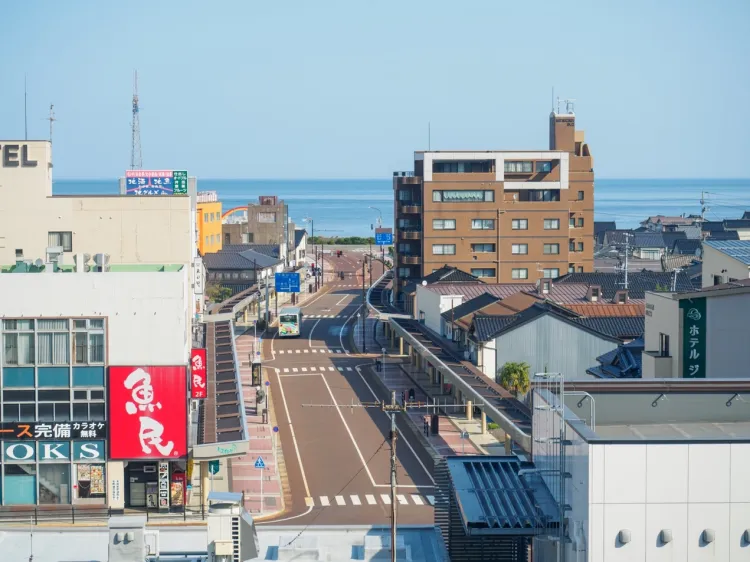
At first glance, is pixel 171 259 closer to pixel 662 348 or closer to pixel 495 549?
pixel 662 348

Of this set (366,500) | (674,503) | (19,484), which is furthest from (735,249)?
(674,503)

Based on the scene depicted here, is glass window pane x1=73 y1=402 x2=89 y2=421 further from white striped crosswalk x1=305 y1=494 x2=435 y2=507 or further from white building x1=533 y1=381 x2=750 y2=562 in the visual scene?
white building x1=533 y1=381 x2=750 y2=562

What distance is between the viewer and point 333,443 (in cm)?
3869

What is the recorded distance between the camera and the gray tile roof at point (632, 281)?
198 ft

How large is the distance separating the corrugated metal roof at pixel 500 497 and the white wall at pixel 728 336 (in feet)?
35.5

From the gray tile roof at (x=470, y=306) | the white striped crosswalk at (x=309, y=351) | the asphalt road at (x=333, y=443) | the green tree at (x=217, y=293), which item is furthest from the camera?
the green tree at (x=217, y=293)

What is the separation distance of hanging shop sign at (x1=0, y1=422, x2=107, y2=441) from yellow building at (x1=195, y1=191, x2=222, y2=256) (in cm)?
5439

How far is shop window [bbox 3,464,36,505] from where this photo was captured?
27859mm

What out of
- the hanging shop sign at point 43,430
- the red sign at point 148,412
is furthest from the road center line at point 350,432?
the hanging shop sign at point 43,430

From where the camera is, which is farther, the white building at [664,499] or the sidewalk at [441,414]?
the sidewalk at [441,414]

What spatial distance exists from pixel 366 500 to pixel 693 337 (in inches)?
391

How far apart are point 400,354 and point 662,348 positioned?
87.1 ft

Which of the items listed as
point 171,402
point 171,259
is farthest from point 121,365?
point 171,259

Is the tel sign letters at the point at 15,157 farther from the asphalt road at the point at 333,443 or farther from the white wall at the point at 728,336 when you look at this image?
the white wall at the point at 728,336
